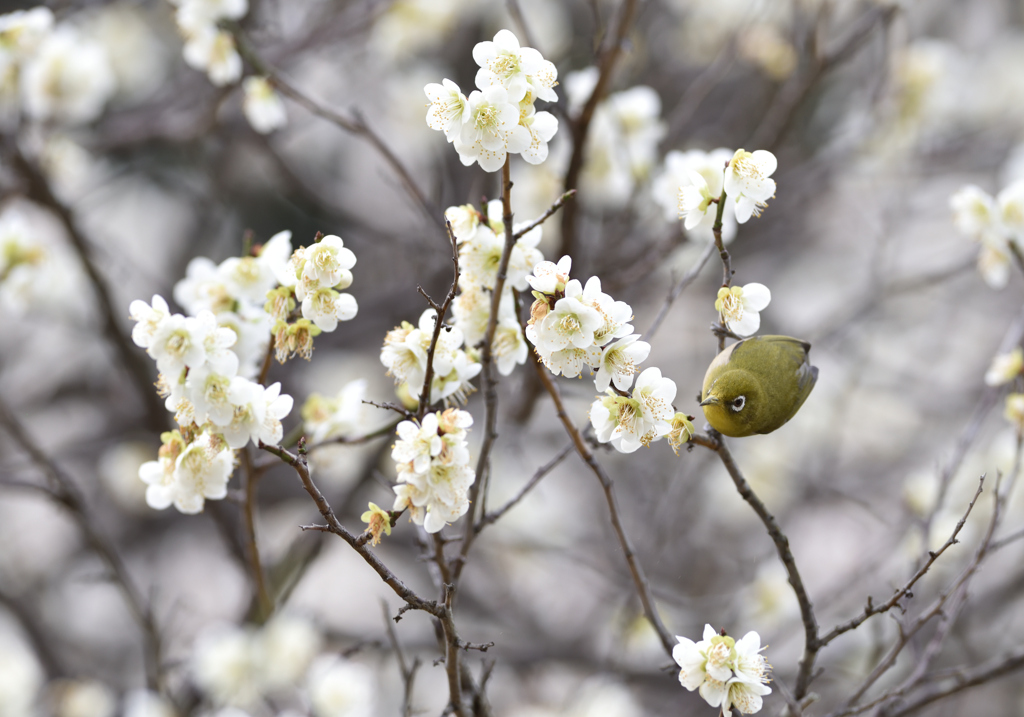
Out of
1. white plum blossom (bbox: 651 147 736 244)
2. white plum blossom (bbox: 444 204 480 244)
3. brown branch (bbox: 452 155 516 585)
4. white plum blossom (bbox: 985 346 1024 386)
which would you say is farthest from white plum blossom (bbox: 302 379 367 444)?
white plum blossom (bbox: 985 346 1024 386)

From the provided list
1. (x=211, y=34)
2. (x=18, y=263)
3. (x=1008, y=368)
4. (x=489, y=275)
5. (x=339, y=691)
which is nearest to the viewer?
(x=489, y=275)

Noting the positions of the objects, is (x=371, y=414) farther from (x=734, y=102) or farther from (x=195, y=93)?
(x=734, y=102)

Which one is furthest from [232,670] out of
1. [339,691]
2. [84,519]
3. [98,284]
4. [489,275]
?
[489,275]

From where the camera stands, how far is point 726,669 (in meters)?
1.03

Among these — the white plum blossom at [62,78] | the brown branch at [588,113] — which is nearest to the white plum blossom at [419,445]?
the brown branch at [588,113]

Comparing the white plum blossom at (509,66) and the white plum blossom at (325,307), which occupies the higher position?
the white plum blossom at (509,66)

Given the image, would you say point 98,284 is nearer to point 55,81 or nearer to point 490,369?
point 55,81

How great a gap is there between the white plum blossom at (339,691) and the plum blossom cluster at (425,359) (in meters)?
1.45

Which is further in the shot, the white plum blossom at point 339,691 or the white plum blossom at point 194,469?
the white plum blossom at point 339,691

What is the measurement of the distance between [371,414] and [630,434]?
2.45ft

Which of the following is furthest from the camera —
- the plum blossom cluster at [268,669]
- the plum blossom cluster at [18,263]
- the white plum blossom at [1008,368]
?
A: the plum blossom cluster at [268,669]

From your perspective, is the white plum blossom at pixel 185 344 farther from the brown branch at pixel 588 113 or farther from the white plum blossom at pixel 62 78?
the white plum blossom at pixel 62 78

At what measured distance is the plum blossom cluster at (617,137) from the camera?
7.54 feet

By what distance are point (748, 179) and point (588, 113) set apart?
3.11ft
